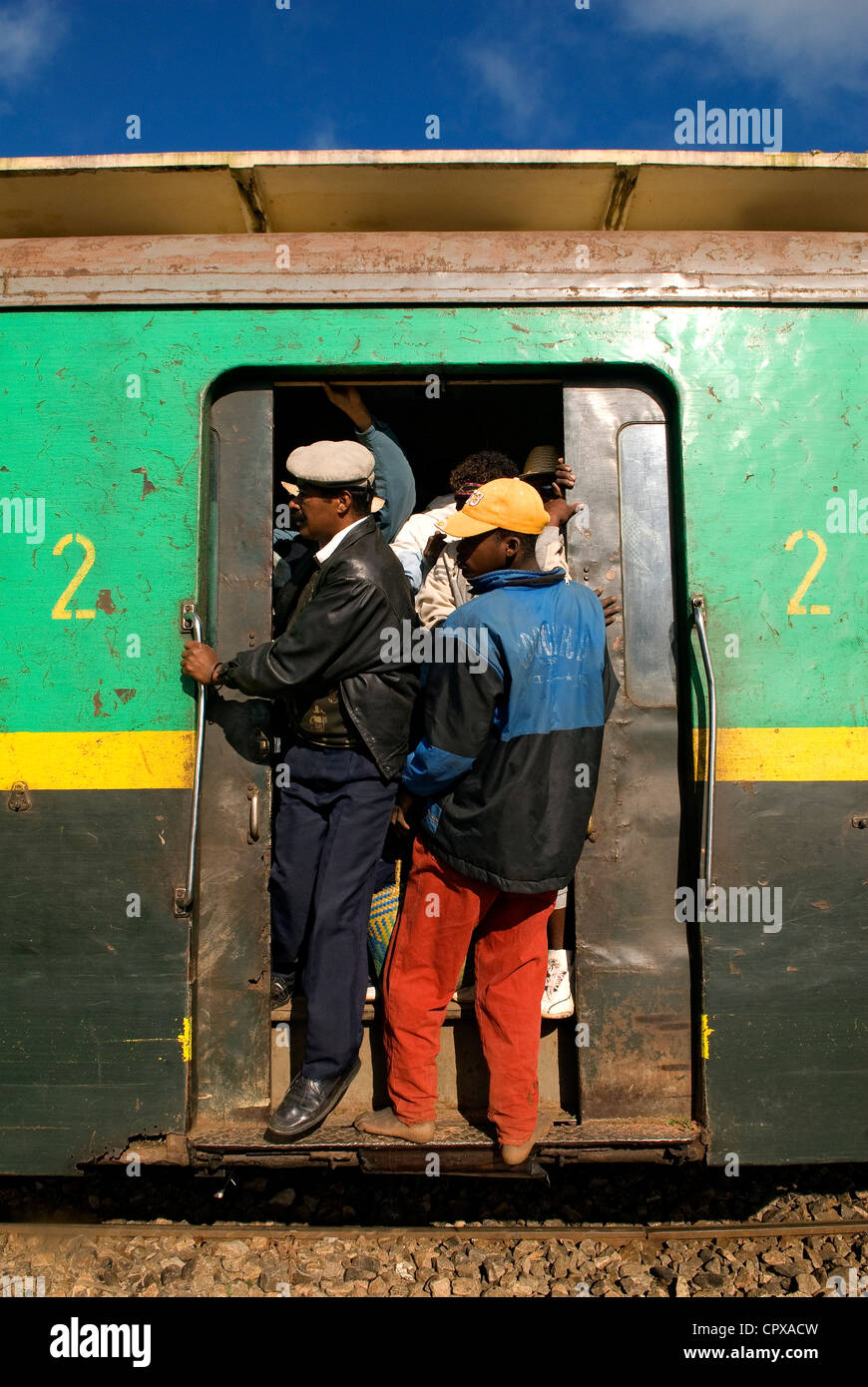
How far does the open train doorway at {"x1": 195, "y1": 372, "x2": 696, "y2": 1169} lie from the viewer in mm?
2791

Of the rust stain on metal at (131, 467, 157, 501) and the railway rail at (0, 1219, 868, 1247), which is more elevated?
the rust stain on metal at (131, 467, 157, 501)

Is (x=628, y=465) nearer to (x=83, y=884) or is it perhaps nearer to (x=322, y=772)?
(x=322, y=772)

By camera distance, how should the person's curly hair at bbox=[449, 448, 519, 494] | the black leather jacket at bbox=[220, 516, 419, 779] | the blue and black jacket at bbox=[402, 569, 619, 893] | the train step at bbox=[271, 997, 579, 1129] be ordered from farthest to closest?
the person's curly hair at bbox=[449, 448, 519, 494] → the train step at bbox=[271, 997, 579, 1129] → the black leather jacket at bbox=[220, 516, 419, 779] → the blue and black jacket at bbox=[402, 569, 619, 893]

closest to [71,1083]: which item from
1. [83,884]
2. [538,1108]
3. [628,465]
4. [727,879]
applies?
[83,884]

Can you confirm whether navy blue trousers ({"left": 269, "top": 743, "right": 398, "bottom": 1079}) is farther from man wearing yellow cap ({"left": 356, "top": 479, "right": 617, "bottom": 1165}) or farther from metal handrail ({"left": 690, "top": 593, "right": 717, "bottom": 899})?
metal handrail ({"left": 690, "top": 593, "right": 717, "bottom": 899})

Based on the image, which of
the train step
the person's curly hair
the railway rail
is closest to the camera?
the train step

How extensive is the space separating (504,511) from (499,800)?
0.83 m

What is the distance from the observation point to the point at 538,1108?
2.89 m

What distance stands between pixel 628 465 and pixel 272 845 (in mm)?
1683

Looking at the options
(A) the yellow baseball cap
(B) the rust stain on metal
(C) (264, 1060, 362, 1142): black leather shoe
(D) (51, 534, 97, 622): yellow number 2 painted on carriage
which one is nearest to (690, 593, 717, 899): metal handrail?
(A) the yellow baseball cap

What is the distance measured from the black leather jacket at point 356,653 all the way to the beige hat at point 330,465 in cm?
15

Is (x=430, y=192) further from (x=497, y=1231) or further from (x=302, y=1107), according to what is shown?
(x=497, y=1231)

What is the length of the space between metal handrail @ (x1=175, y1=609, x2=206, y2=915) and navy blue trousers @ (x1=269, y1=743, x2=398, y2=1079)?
0.93 ft

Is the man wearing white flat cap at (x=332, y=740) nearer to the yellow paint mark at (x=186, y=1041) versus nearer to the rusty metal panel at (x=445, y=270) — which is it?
the yellow paint mark at (x=186, y=1041)
